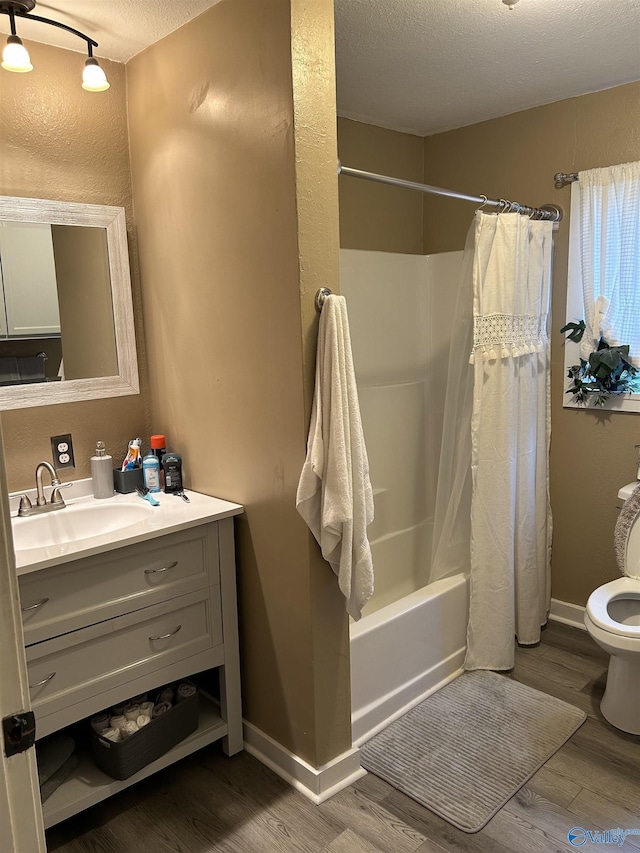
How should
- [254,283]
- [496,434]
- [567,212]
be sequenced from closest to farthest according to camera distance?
[254,283] → [496,434] → [567,212]

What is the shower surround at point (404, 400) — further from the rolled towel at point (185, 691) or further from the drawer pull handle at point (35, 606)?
the drawer pull handle at point (35, 606)

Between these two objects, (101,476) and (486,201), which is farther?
(486,201)

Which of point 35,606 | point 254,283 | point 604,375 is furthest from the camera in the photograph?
point 604,375

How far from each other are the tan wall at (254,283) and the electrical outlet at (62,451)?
375 mm

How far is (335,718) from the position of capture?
202cm

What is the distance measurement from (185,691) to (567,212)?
243cm

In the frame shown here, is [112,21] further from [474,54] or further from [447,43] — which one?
[474,54]

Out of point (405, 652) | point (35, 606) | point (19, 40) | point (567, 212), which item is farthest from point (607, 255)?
point (35, 606)

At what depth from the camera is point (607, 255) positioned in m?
2.75

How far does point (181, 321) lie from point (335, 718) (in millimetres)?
1377

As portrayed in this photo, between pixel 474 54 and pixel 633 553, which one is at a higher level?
pixel 474 54

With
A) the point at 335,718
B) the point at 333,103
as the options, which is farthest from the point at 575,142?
the point at 335,718

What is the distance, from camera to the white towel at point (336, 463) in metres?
1.78

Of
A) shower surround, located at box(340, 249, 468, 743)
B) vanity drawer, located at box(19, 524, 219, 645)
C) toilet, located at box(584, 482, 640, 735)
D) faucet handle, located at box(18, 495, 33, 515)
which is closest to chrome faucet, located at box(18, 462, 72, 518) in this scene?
faucet handle, located at box(18, 495, 33, 515)
